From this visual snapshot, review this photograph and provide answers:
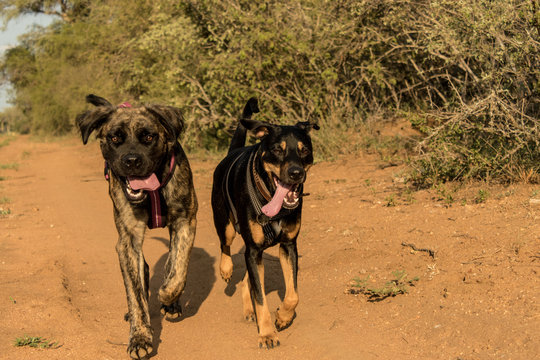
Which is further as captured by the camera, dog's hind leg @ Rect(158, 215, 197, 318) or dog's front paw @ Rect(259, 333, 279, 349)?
dog's hind leg @ Rect(158, 215, 197, 318)

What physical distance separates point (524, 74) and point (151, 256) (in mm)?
5117

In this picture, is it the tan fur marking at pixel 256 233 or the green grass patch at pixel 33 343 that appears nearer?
the green grass patch at pixel 33 343

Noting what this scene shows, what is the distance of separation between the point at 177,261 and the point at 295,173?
1233 millimetres

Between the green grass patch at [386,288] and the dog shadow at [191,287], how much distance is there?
1485 millimetres

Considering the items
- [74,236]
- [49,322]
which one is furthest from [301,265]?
[74,236]

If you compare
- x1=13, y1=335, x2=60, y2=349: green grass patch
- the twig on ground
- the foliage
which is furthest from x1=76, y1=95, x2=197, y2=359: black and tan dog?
the foliage

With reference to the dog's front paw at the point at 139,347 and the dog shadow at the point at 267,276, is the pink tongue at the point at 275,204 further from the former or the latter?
the dog shadow at the point at 267,276

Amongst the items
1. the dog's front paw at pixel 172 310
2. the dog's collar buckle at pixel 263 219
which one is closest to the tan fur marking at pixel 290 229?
the dog's collar buckle at pixel 263 219

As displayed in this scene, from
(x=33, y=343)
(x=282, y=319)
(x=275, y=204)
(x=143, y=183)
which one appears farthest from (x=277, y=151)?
(x=33, y=343)

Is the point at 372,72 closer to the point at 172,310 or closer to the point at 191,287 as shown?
the point at 191,287

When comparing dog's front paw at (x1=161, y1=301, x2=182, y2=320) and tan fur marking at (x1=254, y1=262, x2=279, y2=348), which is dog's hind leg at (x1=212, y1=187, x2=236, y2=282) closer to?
dog's front paw at (x1=161, y1=301, x2=182, y2=320)

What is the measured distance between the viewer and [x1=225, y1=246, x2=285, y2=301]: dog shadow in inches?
219

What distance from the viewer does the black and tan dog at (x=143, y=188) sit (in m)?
4.14

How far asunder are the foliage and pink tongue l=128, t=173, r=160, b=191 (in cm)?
393
